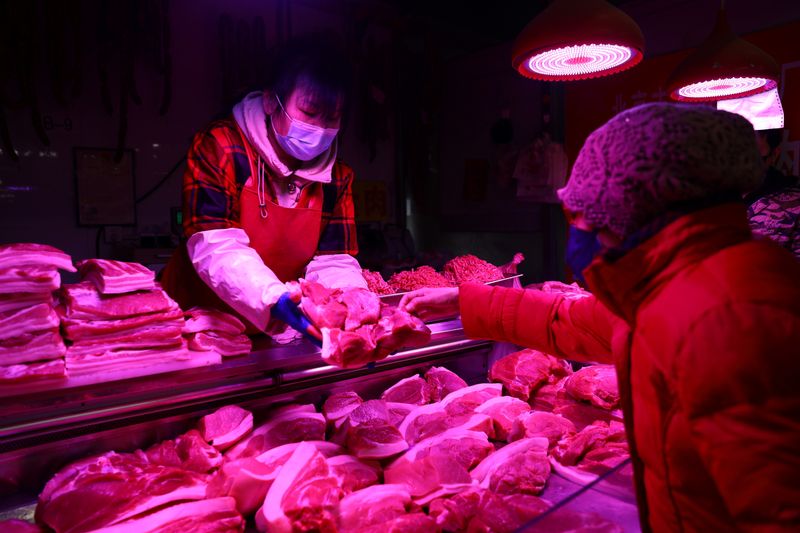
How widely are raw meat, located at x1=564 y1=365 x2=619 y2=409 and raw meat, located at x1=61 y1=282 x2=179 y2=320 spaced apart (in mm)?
2053

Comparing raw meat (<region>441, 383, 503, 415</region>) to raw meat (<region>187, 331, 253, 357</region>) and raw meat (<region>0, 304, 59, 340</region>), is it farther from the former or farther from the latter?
raw meat (<region>0, 304, 59, 340</region>)

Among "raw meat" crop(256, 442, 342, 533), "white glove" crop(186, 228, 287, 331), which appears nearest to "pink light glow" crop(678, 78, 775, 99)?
"white glove" crop(186, 228, 287, 331)

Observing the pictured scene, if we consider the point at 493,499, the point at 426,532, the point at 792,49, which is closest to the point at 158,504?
the point at 426,532

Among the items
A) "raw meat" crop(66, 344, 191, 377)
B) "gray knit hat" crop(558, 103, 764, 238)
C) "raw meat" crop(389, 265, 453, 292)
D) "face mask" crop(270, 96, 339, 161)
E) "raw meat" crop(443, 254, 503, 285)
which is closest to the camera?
"gray knit hat" crop(558, 103, 764, 238)

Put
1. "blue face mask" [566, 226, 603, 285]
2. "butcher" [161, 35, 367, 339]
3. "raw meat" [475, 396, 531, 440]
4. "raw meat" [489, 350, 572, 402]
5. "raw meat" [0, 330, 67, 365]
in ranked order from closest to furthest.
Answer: "blue face mask" [566, 226, 603, 285]
"raw meat" [0, 330, 67, 365]
"butcher" [161, 35, 367, 339]
"raw meat" [475, 396, 531, 440]
"raw meat" [489, 350, 572, 402]

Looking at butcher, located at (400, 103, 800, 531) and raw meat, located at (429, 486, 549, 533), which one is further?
raw meat, located at (429, 486, 549, 533)

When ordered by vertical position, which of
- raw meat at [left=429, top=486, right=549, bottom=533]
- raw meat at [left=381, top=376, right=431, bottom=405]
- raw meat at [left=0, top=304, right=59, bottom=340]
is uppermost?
raw meat at [left=0, top=304, right=59, bottom=340]

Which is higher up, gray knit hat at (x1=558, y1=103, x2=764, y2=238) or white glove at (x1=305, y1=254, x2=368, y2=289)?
gray knit hat at (x1=558, y1=103, x2=764, y2=238)

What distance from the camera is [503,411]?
2666mm

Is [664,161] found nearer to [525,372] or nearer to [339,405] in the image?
[339,405]

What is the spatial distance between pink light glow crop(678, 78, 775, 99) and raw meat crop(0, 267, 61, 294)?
423 centimetres

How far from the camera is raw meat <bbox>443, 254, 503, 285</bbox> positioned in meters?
4.45

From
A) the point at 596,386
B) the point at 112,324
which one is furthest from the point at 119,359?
the point at 596,386

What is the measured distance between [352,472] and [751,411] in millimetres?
1450
